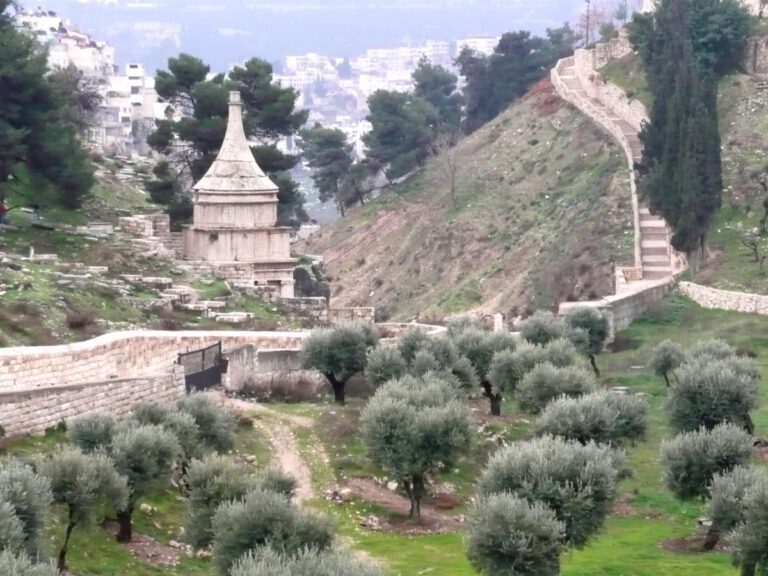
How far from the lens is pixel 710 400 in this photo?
98.3 ft

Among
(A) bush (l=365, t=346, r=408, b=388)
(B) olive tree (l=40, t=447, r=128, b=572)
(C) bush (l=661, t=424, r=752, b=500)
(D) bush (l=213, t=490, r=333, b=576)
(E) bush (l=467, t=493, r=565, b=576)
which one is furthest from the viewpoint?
(A) bush (l=365, t=346, r=408, b=388)

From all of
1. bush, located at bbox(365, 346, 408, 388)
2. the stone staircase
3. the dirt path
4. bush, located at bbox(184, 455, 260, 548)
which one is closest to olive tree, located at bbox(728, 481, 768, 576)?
bush, located at bbox(184, 455, 260, 548)

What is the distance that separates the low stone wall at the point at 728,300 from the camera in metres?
44.1

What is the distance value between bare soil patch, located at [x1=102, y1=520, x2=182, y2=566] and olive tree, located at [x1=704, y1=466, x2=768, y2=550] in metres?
7.23

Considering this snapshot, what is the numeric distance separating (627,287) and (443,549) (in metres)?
24.6

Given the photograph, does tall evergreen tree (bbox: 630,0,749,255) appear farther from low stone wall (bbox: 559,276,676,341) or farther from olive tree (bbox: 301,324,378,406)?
olive tree (bbox: 301,324,378,406)

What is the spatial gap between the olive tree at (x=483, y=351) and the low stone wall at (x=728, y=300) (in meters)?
11.6

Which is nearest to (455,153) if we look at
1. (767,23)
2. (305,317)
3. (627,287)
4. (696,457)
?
(767,23)

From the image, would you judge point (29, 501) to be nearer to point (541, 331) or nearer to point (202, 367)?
point (202, 367)

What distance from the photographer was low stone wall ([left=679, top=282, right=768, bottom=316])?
44062 mm

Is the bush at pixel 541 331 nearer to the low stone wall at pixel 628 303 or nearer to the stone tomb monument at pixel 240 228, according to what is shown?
the low stone wall at pixel 628 303

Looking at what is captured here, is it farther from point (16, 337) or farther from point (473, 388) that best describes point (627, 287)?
point (16, 337)

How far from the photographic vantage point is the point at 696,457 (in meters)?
26.1

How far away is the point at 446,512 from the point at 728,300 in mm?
19801
